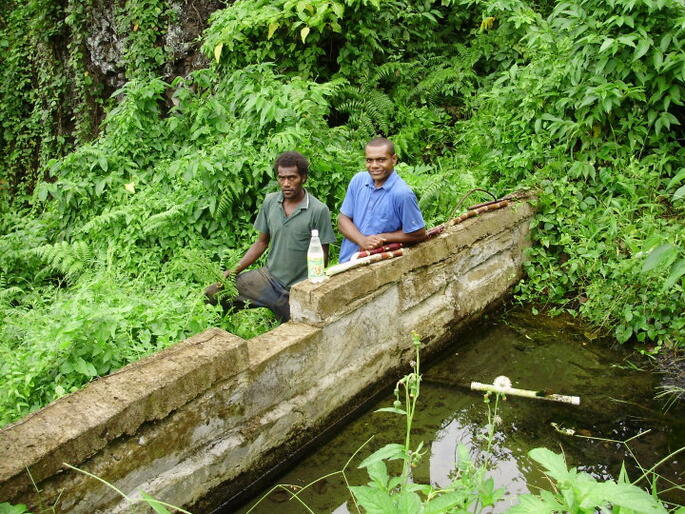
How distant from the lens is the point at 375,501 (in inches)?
80.9

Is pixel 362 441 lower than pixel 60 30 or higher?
lower

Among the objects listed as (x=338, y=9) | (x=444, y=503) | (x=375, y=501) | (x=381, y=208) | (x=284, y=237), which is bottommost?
(x=444, y=503)

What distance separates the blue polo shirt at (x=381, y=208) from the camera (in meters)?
4.81

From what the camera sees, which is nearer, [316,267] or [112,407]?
[112,407]

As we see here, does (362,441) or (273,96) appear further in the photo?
(273,96)

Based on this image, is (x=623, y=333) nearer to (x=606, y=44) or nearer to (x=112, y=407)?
(x=606, y=44)

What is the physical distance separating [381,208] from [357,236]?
323 millimetres

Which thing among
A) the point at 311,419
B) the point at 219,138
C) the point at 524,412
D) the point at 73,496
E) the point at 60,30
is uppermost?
the point at 60,30

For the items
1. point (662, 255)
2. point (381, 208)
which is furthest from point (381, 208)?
point (662, 255)

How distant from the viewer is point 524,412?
450cm

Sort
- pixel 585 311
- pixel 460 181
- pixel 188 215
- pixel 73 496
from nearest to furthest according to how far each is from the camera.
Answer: pixel 73 496 < pixel 585 311 < pixel 188 215 < pixel 460 181

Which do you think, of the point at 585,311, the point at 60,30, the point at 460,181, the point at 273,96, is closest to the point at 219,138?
the point at 273,96

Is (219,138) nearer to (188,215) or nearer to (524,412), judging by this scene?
(188,215)

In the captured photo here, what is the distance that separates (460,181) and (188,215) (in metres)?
3.16
